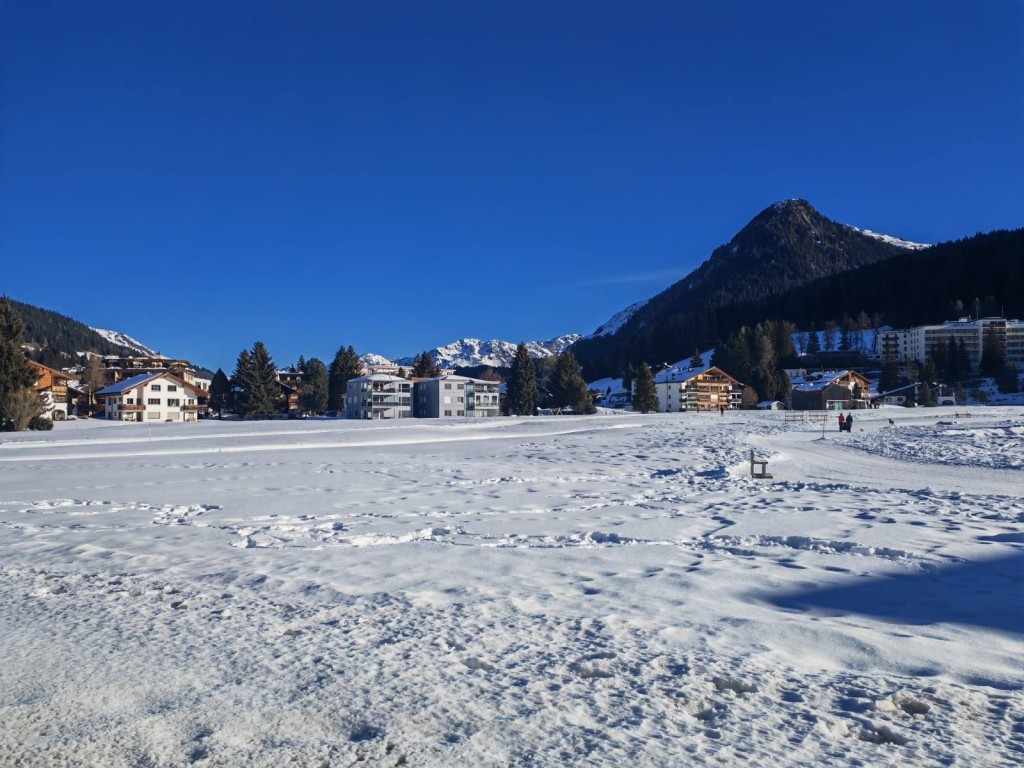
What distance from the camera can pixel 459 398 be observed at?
323ft

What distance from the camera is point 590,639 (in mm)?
5742

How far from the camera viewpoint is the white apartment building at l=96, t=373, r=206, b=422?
85688 mm

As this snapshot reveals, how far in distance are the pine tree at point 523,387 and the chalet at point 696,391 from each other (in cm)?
3089

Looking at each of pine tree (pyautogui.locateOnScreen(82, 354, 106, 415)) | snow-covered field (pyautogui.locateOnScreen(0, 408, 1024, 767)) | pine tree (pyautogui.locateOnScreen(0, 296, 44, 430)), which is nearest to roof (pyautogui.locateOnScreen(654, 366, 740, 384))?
pine tree (pyautogui.locateOnScreen(82, 354, 106, 415))

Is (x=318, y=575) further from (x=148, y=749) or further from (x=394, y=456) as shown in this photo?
(x=394, y=456)

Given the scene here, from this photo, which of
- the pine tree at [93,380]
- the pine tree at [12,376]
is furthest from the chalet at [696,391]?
the pine tree at [12,376]

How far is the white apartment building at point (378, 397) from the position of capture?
9519 centimetres

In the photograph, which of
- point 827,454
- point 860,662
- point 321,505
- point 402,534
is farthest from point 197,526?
point 827,454

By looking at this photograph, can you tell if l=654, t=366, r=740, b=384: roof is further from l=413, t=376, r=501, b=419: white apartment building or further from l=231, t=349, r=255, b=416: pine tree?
l=231, t=349, r=255, b=416: pine tree

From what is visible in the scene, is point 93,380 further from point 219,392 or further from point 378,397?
point 378,397

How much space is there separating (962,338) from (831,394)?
7093 centimetres

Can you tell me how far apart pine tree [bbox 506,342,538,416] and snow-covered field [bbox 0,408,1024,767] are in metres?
80.1

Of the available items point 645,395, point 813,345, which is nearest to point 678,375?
point 645,395

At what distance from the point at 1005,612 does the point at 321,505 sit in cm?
1116
